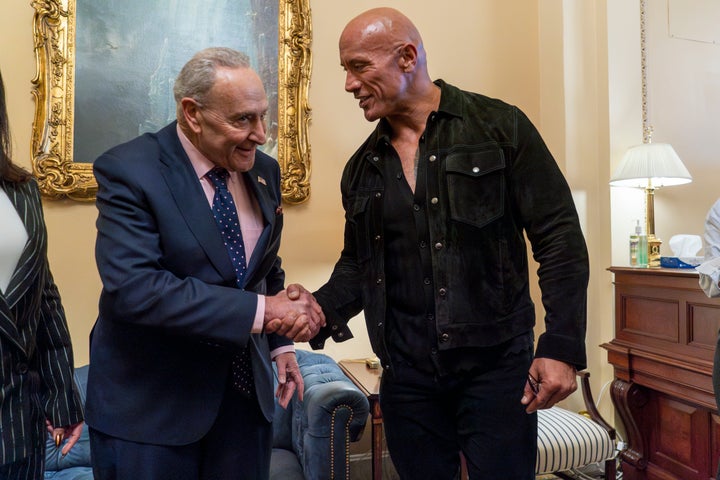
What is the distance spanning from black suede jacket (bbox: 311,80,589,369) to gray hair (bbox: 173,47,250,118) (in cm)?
50

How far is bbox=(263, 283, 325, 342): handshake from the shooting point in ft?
4.55

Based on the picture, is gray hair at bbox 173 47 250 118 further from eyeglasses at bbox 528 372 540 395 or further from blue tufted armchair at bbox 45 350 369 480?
blue tufted armchair at bbox 45 350 369 480

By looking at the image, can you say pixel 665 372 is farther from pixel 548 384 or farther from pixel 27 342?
pixel 27 342

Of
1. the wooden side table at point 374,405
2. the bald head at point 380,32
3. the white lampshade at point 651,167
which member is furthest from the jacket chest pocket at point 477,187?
the white lampshade at point 651,167

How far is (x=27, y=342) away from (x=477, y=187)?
116 centimetres

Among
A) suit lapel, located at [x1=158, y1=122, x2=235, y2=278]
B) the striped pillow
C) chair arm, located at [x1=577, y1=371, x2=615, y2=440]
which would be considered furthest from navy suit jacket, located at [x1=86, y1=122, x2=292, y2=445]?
chair arm, located at [x1=577, y1=371, x2=615, y2=440]

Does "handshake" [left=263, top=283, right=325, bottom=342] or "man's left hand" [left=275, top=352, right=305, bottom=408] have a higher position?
"handshake" [left=263, top=283, right=325, bottom=342]

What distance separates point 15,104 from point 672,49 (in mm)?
3821

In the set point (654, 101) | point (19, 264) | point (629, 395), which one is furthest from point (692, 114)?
point (19, 264)

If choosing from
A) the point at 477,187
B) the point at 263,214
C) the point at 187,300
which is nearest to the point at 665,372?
the point at 477,187

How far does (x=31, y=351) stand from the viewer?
140cm

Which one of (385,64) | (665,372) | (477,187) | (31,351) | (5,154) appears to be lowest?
(665,372)

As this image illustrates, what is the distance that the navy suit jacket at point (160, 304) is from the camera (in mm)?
1268

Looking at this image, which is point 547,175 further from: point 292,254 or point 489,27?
point 489,27
